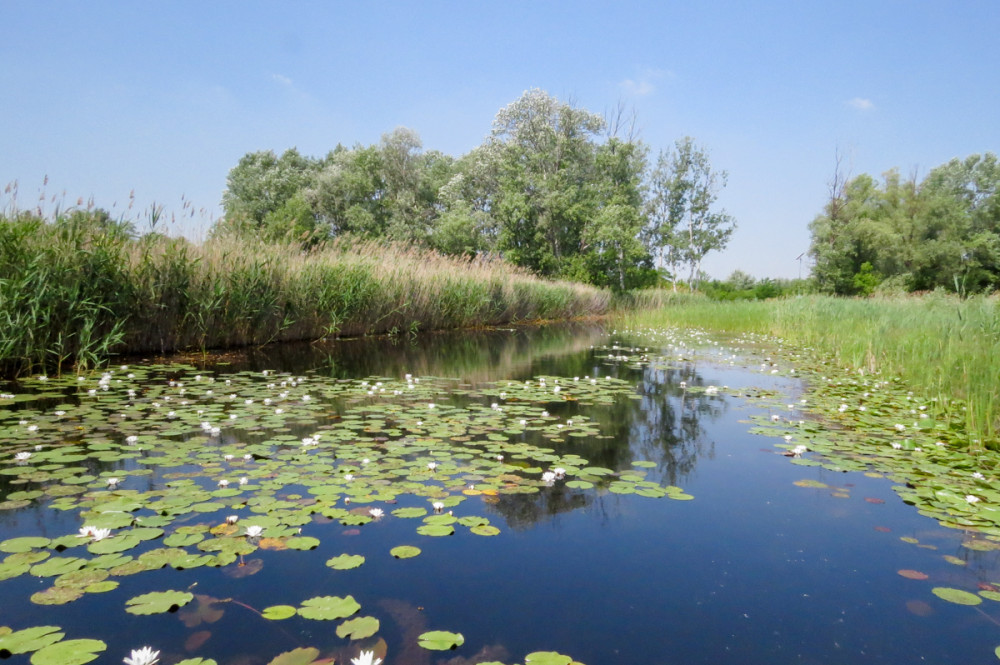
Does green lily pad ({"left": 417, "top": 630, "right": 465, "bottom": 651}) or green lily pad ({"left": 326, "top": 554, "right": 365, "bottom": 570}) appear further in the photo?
green lily pad ({"left": 326, "top": 554, "right": 365, "bottom": 570})

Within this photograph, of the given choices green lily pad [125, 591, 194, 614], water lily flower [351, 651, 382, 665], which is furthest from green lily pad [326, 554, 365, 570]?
water lily flower [351, 651, 382, 665]

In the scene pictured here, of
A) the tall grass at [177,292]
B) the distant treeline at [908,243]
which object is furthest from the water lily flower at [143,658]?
the distant treeline at [908,243]

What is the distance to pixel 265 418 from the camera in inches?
178

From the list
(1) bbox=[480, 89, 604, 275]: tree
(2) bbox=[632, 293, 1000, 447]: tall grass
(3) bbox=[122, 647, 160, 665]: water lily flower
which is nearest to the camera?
(3) bbox=[122, 647, 160, 665]: water lily flower

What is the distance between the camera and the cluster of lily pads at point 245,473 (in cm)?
207

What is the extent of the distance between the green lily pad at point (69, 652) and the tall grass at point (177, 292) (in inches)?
222

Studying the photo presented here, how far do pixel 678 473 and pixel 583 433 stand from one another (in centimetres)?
97

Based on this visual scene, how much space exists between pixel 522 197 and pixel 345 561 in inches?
1152

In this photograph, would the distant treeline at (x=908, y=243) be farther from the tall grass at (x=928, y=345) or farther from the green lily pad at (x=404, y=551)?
the green lily pad at (x=404, y=551)

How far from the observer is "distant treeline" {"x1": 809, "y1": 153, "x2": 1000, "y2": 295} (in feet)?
123

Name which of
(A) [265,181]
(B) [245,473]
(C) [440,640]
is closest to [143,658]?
(C) [440,640]

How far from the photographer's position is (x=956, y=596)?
2064mm

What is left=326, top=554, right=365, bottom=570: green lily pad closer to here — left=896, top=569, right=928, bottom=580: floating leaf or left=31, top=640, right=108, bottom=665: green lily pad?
left=31, top=640, right=108, bottom=665: green lily pad

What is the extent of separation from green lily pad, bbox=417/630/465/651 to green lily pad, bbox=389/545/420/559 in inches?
22.1
